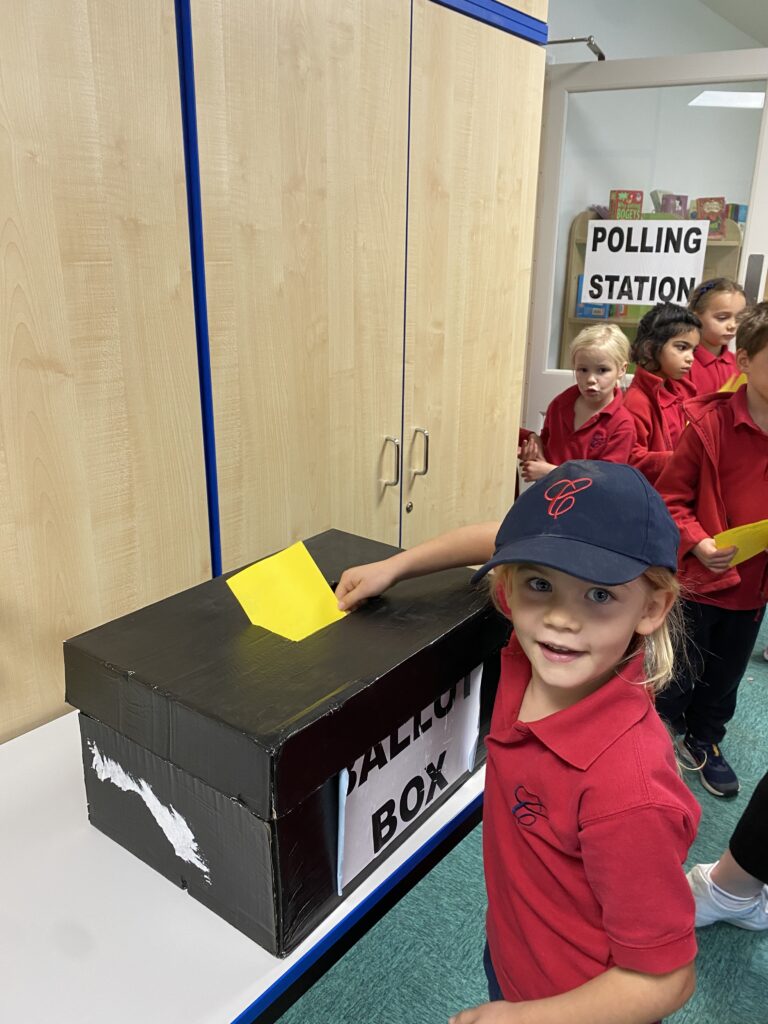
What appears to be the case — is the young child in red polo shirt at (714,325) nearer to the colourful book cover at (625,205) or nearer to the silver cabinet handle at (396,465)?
the colourful book cover at (625,205)

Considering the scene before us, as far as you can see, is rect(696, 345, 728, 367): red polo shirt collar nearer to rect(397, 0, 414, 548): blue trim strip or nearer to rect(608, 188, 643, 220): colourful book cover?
rect(608, 188, 643, 220): colourful book cover

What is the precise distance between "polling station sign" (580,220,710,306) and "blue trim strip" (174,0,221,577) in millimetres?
2256

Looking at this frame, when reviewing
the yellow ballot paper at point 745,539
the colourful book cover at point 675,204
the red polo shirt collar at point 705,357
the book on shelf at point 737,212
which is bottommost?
the yellow ballot paper at point 745,539

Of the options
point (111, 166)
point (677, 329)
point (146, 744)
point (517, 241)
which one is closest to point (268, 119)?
point (111, 166)

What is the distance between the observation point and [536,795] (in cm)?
72

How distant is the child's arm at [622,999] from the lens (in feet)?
2.06

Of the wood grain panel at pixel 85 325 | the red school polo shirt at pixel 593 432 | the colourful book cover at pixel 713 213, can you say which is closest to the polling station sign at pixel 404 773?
the wood grain panel at pixel 85 325

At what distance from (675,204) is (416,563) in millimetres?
2924

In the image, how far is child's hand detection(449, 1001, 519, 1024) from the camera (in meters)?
0.67

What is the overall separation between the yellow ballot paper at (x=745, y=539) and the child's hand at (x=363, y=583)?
879 mm

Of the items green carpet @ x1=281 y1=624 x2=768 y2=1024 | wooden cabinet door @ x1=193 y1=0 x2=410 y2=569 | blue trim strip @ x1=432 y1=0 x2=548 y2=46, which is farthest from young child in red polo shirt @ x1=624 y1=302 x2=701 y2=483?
green carpet @ x1=281 y1=624 x2=768 y2=1024

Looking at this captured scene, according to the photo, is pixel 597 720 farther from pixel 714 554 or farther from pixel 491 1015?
pixel 714 554

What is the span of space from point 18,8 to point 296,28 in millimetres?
486

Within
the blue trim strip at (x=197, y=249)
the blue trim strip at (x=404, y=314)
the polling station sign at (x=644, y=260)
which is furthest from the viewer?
the polling station sign at (x=644, y=260)
